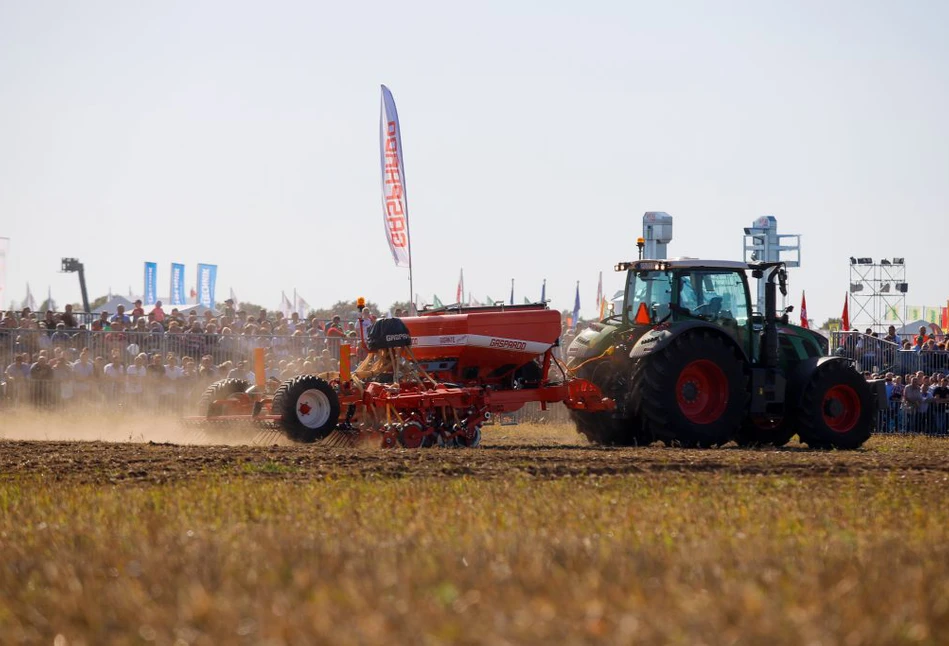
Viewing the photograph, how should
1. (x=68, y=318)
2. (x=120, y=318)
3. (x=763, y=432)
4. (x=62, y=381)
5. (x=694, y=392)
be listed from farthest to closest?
(x=120, y=318) → (x=68, y=318) → (x=62, y=381) → (x=763, y=432) → (x=694, y=392)

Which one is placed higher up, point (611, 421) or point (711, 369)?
point (711, 369)

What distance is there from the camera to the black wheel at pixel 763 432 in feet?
52.0

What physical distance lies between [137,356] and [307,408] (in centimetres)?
718

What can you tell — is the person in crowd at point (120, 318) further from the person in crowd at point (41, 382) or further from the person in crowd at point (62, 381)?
the person in crowd at point (41, 382)

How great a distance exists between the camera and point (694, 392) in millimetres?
14742

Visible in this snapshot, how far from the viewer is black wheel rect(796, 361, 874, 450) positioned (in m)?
15.1

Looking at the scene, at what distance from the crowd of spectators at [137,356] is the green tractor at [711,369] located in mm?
4850

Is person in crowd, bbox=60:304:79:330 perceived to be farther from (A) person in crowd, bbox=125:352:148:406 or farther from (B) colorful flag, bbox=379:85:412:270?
(B) colorful flag, bbox=379:85:412:270

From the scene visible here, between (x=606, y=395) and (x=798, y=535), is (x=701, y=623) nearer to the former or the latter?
(x=798, y=535)

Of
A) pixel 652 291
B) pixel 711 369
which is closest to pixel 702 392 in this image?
pixel 711 369

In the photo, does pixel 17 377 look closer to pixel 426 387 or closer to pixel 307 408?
pixel 307 408

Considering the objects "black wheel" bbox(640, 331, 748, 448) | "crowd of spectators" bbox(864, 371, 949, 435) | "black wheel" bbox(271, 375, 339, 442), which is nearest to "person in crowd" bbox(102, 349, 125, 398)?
"black wheel" bbox(271, 375, 339, 442)

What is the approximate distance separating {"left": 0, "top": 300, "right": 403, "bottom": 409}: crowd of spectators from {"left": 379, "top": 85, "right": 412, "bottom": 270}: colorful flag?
1.15 meters

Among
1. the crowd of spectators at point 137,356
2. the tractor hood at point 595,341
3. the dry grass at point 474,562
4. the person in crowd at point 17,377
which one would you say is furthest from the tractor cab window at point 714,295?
the person in crowd at point 17,377
